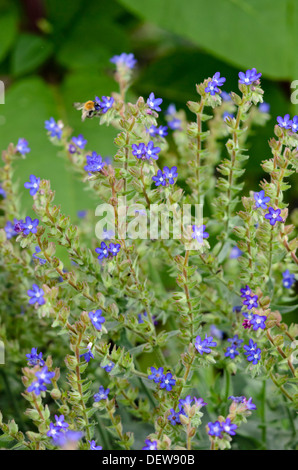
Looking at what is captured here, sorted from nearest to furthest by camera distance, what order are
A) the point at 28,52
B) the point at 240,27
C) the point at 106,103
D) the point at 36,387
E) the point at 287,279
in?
the point at 36,387 → the point at 106,103 → the point at 287,279 → the point at 240,27 → the point at 28,52

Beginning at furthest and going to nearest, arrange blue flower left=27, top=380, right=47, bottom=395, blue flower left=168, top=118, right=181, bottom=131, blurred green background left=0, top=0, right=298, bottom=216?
1. blurred green background left=0, top=0, right=298, bottom=216
2. blue flower left=168, top=118, right=181, bottom=131
3. blue flower left=27, top=380, right=47, bottom=395

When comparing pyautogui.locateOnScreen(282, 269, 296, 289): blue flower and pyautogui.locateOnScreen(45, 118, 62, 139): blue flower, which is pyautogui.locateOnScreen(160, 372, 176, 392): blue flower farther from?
pyautogui.locateOnScreen(45, 118, 62, 139): blue flower

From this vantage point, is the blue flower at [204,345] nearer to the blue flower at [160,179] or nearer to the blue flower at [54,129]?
the blue flower at [160,179]

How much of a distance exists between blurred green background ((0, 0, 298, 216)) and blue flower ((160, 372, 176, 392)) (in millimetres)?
477

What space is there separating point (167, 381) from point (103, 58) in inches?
34.8

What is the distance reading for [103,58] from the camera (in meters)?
1.29

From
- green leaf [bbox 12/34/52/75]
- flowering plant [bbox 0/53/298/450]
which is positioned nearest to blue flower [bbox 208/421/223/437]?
flowering plant [bbox 0/53/298/450]

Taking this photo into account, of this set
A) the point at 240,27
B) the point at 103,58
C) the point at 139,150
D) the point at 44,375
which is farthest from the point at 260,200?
the point at 103,58

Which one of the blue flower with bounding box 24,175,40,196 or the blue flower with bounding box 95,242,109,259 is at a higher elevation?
the blue flower with bounding box 24,175,40,196

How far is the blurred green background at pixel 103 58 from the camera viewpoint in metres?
1.12

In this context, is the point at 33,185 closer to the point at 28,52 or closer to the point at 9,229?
A: the point at 9,229

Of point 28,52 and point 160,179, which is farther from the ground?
point 28,52

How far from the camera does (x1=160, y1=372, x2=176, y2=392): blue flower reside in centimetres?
56
